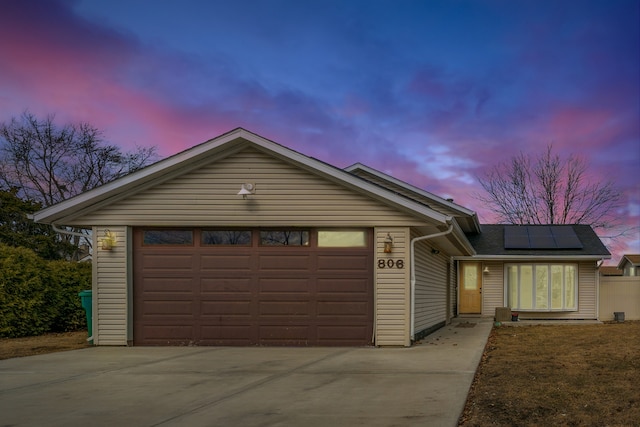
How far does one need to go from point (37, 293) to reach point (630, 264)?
41831mm

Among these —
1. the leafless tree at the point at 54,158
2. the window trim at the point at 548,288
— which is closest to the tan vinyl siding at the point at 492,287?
the window trim at the point at 548,288

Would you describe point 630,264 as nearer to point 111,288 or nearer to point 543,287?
point 543,287

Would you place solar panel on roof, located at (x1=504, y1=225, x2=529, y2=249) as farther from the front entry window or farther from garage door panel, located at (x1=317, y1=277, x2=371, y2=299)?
garage door panel, located at (x1=317, y1=277, x2=371, y2=299)

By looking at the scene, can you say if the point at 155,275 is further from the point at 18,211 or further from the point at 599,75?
the point at 18,211

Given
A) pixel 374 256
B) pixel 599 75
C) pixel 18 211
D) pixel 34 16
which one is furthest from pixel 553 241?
pixel 18 211

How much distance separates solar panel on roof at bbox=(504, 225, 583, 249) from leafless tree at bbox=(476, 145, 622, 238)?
11.3 meters

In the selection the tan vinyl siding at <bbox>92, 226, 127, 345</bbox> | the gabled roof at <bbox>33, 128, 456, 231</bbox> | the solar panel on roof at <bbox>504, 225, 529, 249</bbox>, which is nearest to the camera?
the gabled roof at <bbox>33, 128, 456, 231</bbox>

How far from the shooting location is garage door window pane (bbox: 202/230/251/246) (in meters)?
10.8

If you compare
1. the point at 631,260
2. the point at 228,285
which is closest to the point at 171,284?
the point at 228,285

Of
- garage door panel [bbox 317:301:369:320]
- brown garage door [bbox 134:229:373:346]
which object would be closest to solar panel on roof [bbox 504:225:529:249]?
garage door panel [bbox 317:301:369:320]

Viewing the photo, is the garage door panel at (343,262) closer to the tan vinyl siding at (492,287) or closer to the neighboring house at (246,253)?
the neighboring house at (246,253)

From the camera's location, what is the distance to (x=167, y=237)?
427 inches

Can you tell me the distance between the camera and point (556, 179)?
3169 cm

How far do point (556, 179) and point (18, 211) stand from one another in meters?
26.9
